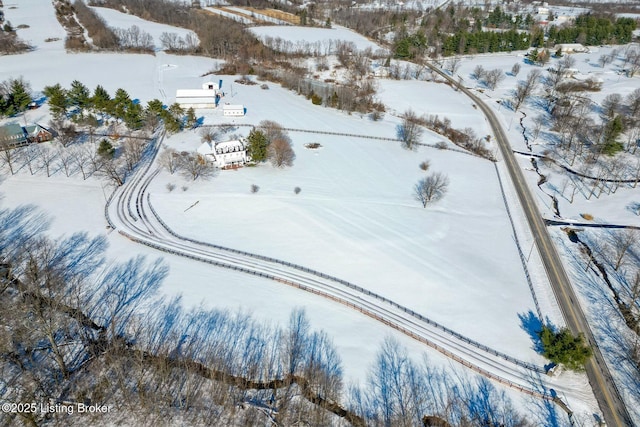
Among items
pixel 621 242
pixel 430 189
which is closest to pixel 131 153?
pixel 430 189

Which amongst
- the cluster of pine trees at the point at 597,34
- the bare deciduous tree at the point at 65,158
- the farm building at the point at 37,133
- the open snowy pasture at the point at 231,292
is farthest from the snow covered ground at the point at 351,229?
the cluster of pine trees at the point at 597,34

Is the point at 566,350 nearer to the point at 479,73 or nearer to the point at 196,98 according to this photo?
the point at 196,98

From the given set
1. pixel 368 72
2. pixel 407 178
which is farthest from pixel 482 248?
pixel 368 72

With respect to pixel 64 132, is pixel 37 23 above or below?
above

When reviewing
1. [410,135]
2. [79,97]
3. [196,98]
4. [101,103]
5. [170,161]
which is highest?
[79,97]

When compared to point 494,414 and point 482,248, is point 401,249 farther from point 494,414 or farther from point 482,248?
point 494,414

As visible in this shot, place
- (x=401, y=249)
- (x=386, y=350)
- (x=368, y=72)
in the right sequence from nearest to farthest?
(x=386, y=350) → (x=401, y=249) → (x=368, y=72)

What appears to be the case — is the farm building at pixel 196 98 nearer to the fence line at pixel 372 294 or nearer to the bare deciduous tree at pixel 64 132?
the bare deciduous tree at pixel 64 132

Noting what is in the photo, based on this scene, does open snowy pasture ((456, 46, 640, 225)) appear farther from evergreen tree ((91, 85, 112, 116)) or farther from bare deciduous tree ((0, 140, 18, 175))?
bare deciduous tree ((0, 140, 18, 175))
